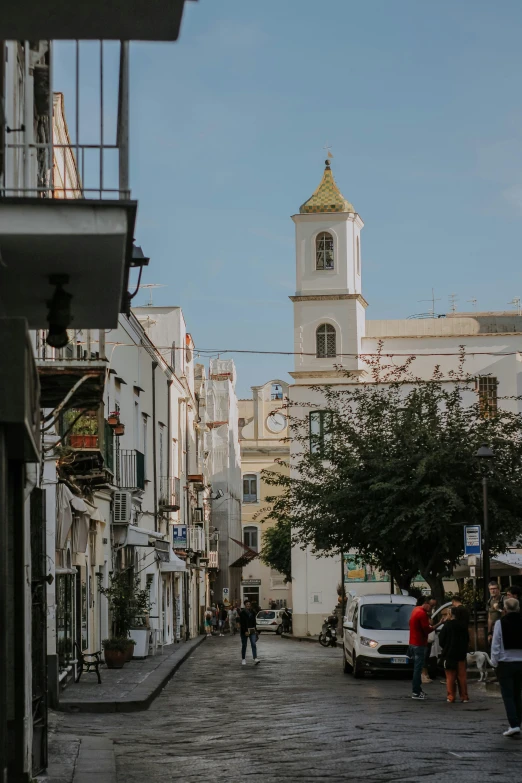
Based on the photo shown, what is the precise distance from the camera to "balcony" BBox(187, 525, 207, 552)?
61125 mm

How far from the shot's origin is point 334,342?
61.8 meters

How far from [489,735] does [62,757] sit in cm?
508

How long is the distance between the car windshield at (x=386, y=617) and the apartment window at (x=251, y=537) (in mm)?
72845

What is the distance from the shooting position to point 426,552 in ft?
121

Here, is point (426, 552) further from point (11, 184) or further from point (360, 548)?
point (11, 184)

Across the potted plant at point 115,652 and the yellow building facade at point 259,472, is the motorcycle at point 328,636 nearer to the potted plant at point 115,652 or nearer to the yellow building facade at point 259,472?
the potted plant at point 115,652

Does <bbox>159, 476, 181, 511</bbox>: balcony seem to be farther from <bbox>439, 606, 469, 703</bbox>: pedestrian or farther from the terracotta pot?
<bbox>439, 606, 469, 703</bbox>: pedestrian

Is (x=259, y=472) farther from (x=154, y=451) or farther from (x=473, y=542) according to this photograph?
(x=473, y=542)

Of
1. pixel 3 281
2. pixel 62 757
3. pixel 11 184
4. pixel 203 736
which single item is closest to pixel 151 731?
pixel 203 736

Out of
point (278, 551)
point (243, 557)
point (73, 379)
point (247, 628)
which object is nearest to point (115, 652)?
point (247, 628)

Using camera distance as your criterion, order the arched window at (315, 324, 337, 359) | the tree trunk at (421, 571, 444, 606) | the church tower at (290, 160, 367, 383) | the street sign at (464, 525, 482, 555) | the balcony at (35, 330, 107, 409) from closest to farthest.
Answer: the balcony at (35, 330, 107, 409)
the street sign at (464, 525, 482, 555)
the tree trunk at (421, 571, 444, 606)
the church tower at (290, 160, 367, 383)
the arched window at (315, 324, 337, 359)

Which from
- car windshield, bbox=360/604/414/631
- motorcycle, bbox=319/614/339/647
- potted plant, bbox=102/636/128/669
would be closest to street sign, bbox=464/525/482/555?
car windshield, bbox=360/604/414/631

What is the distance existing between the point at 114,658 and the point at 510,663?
15561 mm

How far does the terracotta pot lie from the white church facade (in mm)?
29137
